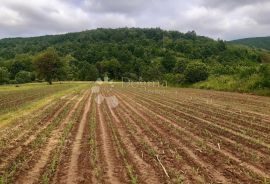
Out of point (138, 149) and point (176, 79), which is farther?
Result: point (176, 79)

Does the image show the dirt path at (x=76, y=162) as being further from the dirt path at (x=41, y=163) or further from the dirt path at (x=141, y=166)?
the dirt path at (x=141, y=166)

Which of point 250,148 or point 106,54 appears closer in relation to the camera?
point 250,148

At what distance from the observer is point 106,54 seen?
169500 millimetres

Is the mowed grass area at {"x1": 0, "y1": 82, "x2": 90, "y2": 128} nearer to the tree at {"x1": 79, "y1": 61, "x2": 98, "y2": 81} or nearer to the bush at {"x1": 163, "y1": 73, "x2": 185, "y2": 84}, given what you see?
the bush at {"x1": 163, "y1": 73, "x2": 185, "y2": 84}

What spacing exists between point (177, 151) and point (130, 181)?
3.67m

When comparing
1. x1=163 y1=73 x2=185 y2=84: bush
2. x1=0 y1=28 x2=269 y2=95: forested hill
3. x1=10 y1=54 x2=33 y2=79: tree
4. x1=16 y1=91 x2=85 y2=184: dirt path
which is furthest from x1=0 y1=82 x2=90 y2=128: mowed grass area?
x1=10 y1=54 x2=33 y2=79: tree

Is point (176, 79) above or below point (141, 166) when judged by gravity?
above

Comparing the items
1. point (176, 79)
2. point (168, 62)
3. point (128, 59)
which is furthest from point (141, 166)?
point (128, 59)

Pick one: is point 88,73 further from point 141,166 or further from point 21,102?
point 141,166

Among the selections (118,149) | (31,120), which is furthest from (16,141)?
(31,120)

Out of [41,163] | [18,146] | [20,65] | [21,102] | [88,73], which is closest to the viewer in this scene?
[41,163]

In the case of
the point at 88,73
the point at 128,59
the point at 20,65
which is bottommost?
the point at 88,73

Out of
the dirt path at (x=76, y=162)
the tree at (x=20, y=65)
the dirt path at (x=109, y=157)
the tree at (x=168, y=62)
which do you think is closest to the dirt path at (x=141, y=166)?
the dirt path at (x=109, y=157)

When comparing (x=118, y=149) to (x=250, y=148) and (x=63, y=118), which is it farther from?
(x=63, y=118)
